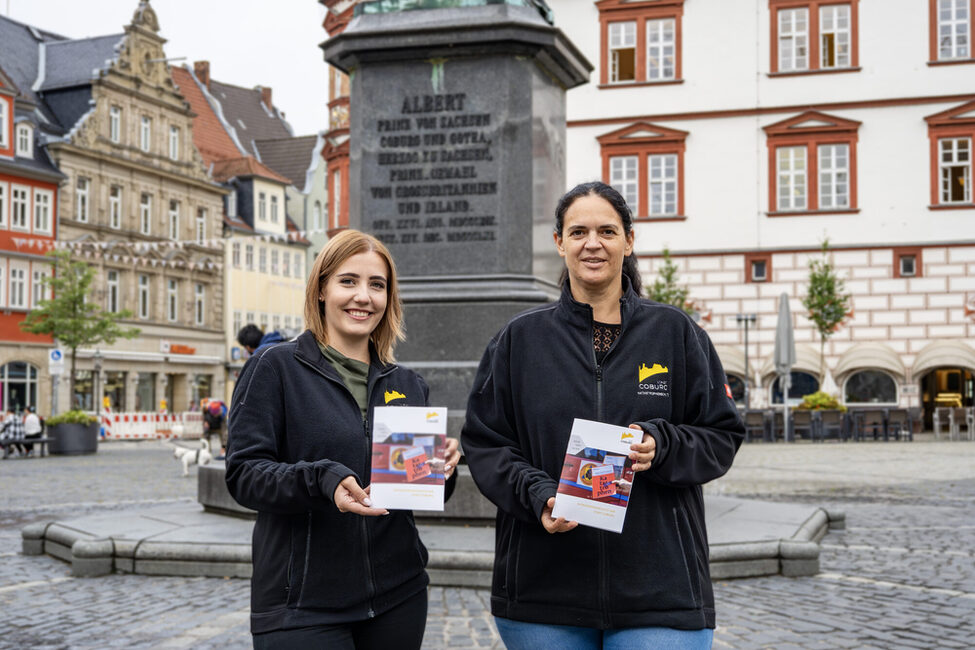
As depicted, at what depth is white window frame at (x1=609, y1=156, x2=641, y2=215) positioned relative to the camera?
30.7 m

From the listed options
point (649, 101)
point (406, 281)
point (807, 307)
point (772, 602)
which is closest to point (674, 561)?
point (772, 602)

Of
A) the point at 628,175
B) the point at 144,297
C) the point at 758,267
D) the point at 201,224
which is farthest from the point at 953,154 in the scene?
the point at 201,224

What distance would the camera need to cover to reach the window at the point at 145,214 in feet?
153

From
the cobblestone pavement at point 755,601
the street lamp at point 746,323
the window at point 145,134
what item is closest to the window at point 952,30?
the street lamp at point 746,323

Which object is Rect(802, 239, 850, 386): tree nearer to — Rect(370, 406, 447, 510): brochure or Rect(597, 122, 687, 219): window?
Rect(597, 122, 687, 219): window

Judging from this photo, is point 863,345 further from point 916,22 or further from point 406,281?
point 406,281

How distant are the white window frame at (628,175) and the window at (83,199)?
22493 mm

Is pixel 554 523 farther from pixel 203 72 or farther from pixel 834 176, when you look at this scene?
pixel 203 72

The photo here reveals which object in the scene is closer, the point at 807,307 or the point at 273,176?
the point at 807,307

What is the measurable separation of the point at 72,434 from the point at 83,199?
20851 millimetres

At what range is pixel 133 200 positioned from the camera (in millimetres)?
46188

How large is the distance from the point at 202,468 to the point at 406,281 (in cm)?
213

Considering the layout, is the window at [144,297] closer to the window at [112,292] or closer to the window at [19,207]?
the window at [112,292]

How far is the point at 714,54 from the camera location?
1192 inches
